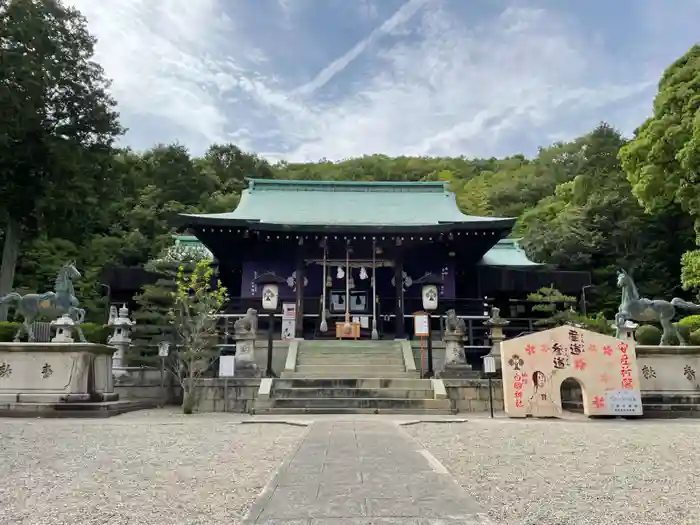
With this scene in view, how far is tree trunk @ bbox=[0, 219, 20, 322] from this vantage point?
21.2 metres

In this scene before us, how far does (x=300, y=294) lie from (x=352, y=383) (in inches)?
231

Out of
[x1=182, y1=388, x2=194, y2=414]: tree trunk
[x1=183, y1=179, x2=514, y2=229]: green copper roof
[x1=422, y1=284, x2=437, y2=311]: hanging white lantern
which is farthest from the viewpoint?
[x1=183, y1=179, x2=514, y2=229]: green copper roof

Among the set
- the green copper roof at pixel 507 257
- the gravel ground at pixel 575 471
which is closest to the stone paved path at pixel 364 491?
the gravel ground at pixel 575 471

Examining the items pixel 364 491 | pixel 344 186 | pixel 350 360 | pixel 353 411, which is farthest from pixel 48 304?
pixel 344 186

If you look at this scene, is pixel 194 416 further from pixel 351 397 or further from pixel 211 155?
pixel 211 155

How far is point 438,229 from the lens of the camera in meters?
17.1

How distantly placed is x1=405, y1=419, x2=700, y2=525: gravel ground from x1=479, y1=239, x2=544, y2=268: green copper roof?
13519 millimetres

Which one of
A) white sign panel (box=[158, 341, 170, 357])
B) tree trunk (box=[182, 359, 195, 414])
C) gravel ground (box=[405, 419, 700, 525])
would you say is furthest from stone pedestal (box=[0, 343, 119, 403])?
gravel ground (box=[405, 419, 700, 525])

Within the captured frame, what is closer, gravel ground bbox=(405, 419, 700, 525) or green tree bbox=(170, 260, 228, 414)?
gravel ground bbox=(405, 419, 700, 525)

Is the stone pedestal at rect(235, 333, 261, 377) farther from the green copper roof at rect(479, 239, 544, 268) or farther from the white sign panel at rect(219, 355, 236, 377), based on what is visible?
the green copper roof at rect(479, 239, 544, 268)

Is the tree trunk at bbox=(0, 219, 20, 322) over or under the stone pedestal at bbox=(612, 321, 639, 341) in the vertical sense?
over

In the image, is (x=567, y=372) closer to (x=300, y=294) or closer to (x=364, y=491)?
(x=364, y=491)

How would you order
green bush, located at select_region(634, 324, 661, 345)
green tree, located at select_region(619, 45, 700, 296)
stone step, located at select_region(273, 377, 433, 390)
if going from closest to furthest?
stone step, located at select_region(273, 377, 433, 390) → green bush, located at select_region(634, 324, 661, 345) → green tree, located at select_region(619, 45, 700, 296)

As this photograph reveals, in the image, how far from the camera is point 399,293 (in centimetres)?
1775
